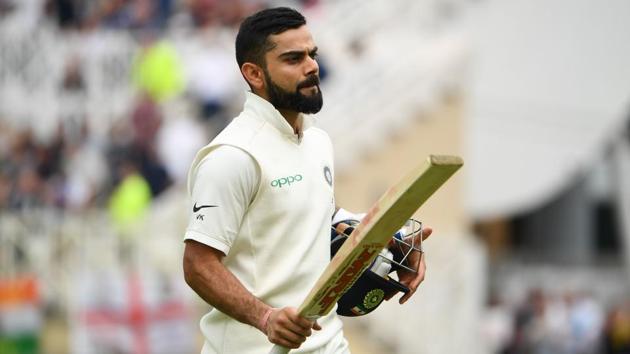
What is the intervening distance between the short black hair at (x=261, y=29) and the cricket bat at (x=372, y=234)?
85 cm

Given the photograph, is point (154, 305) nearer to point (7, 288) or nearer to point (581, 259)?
point (7, 288)

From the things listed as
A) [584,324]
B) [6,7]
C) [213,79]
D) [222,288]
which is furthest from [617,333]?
[222,288]

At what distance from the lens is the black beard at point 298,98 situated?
5.92 meters

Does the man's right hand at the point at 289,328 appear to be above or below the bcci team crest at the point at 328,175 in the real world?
below

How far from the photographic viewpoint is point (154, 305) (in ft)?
49.4

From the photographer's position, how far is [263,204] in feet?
19.1

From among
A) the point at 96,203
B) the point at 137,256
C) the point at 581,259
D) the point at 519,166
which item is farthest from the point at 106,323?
the point at 581,259

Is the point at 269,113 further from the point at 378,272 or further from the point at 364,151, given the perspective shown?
the point at 364,151

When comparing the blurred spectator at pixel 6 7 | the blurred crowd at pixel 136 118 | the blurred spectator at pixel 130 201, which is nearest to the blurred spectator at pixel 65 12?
the blurred crowd at pixel 136 118

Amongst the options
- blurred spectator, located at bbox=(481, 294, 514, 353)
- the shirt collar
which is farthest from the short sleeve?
blurred spectator, located at bbox=(481, 294, 514, 353)

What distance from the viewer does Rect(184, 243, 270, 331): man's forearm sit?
18.6ft

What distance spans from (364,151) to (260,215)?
1379 cm

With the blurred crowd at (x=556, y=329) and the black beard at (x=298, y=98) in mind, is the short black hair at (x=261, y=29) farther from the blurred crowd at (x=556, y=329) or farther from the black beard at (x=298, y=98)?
the blurred crowd at (x=556, y=329)

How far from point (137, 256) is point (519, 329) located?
5436mm
